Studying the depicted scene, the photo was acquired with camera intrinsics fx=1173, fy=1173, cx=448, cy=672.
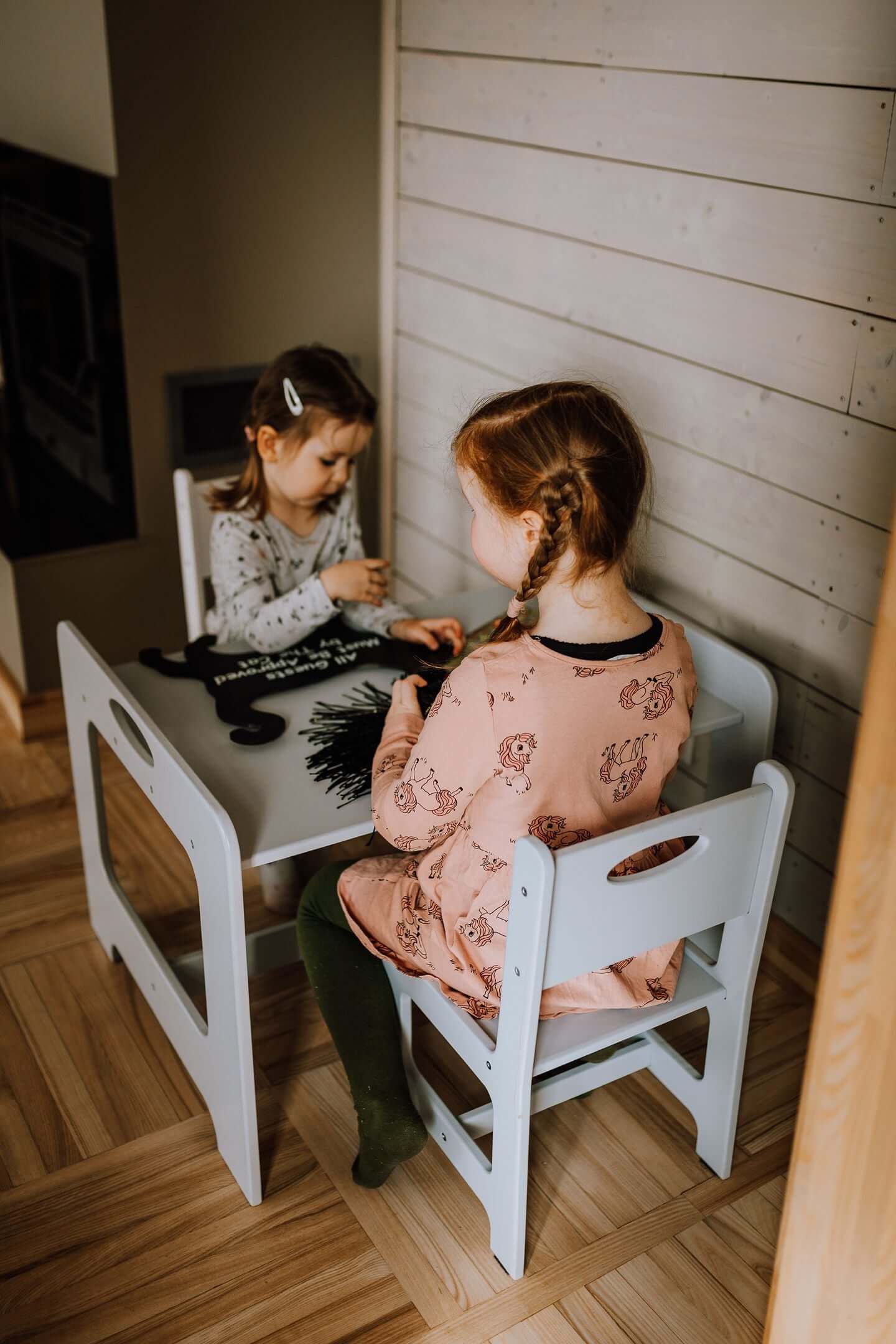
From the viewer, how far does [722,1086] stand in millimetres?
1463

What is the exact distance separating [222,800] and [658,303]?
1.00 meters

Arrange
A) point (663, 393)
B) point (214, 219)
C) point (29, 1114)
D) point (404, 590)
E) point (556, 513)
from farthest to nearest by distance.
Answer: point (404, 590) → point (214, 219) → point (663, 393) → point (29, 1114) → point (556, 513)

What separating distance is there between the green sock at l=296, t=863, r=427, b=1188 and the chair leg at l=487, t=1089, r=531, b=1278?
119 mm

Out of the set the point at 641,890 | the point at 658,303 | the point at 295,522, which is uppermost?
the point at 658,303

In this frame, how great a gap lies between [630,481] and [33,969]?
1235mm

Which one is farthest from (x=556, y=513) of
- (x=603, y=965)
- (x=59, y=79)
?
(x=59, y=79)

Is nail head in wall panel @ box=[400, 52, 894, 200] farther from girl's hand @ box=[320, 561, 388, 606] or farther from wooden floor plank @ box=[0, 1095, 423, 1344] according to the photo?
wooden floor plank @ box=[0, 1095, 423, 1344]

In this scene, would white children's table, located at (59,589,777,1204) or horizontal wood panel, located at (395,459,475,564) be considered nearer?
white children's table, located at (59,589,777,1204)

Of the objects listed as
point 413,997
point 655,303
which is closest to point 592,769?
point 413,997

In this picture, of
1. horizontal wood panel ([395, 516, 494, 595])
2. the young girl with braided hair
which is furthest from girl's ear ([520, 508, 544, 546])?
horizontal wood panel ([395, 516, 494, 595])

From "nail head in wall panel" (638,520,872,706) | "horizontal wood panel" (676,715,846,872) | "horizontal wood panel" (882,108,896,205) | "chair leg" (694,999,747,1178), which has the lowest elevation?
"chair leg" (694,999,747,1178)

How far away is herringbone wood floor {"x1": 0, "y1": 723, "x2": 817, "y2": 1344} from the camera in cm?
133

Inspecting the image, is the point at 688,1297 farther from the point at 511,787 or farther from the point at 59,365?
the point at 59,365

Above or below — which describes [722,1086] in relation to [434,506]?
below
